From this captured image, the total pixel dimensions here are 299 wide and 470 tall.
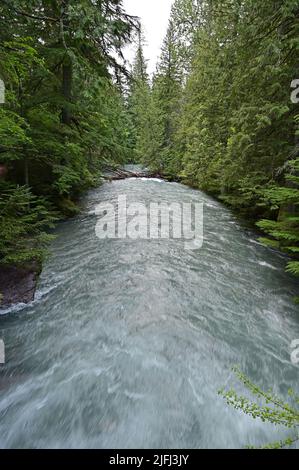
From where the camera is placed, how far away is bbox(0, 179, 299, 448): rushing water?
2783 millimetres

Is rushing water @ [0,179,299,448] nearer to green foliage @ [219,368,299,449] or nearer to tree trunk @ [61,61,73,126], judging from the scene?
green foliage @ [219,368,299,449]

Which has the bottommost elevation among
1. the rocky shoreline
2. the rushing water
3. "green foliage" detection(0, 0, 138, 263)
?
the rushing water

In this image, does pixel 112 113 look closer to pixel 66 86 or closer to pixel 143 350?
pixel 66 86

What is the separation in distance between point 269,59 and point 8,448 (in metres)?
8.83

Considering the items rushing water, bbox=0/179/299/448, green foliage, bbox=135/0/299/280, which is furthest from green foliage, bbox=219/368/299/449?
green foliage, bbox=135/0/299/280

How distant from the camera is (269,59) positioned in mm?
7137

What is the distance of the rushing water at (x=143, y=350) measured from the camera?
278 cm

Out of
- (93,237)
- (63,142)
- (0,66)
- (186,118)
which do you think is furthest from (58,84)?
(186,118)

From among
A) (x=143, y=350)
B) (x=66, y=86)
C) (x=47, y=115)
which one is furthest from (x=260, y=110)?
(x=143, y=350)

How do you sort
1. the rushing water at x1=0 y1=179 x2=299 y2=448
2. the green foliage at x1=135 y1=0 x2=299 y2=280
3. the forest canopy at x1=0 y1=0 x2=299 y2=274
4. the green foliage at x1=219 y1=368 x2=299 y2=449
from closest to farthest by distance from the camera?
the green foliage at x1=219 y1=368 x2=299 y2=449
the rushing water at x1=0 y1=179 x2=299 y2=448
the forest canopy at x1=0 y1=0 x2=299 y2=274
the green foliage at x1=135 y1=0 x2=299 y2=280

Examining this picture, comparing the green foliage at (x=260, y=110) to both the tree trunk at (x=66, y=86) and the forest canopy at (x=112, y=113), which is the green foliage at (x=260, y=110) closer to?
the forest canopy at (x=112, y=113)

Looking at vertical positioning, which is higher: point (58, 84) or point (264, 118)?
point (58, 84)

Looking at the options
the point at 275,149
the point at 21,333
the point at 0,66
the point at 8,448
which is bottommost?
the point at 8,448

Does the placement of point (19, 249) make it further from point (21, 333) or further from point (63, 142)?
point (63, 142)
